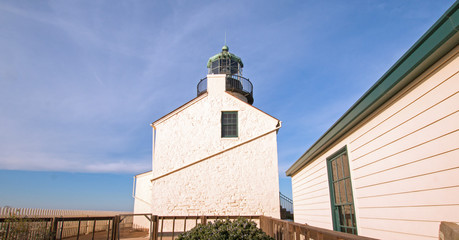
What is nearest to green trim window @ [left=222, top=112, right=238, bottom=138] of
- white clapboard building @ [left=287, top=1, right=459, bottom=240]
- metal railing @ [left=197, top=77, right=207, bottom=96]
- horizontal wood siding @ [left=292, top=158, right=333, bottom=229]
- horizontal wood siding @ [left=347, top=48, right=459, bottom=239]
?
metal railing @ [left=197, top=77, right=207, bottom=96]

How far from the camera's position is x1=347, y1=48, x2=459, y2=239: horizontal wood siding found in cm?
248

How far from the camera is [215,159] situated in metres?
12.4

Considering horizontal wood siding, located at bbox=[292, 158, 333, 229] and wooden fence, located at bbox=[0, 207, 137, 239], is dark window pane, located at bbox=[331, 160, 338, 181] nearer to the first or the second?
horizontal wood siding, located at bbox=[292, 158, 333, 229]

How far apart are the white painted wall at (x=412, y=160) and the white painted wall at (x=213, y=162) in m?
7.79

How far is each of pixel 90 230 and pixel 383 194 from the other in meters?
17.2

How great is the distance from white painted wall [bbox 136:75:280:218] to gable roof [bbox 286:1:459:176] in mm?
7867

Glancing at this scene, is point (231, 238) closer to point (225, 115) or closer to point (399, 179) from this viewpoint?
point (399, 179)

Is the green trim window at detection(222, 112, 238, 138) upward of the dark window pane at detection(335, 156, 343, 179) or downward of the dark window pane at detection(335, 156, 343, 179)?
upward

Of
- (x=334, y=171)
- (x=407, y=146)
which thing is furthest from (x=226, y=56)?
(x=407, y=146)

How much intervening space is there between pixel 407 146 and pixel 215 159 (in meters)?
9.75

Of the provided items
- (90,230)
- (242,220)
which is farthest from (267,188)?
(90,230)

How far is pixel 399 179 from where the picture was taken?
10.8 ft

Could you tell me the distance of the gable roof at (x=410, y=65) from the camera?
225 centimetres

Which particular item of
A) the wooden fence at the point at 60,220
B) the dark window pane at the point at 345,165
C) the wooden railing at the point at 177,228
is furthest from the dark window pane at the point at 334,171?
the wooden fence at the point at 60,220
